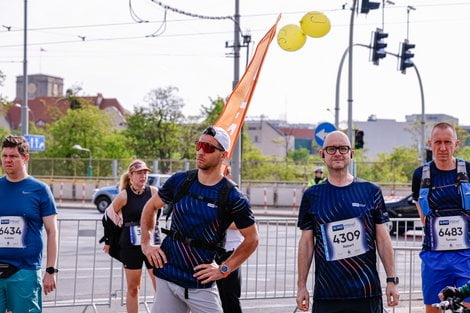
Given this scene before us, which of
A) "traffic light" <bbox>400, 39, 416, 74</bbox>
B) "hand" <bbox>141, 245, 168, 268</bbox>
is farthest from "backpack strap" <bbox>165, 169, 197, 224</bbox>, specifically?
"traffic light" <bbox>400, 39, 416, 74</bbox>

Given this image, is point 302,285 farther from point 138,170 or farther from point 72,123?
point 72,123

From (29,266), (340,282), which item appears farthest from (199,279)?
(29,266)

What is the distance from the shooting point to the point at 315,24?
616 inches

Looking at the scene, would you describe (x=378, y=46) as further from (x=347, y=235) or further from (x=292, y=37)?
(x=347, y=235)

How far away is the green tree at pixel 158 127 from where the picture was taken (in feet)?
184

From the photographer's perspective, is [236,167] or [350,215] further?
[236,167]

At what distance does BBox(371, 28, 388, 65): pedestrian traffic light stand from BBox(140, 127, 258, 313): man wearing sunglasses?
18625 millimetres

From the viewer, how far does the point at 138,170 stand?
26.6 ft

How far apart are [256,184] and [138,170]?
32045mm

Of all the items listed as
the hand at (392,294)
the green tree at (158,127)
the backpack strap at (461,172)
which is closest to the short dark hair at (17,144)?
the hand at (392,294)

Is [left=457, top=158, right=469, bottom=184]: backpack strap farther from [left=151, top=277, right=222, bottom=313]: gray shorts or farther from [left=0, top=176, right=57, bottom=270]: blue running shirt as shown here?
[left=0, top=176, right=57, bottom=270]: blue running shirt

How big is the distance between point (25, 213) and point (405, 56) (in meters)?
20.7

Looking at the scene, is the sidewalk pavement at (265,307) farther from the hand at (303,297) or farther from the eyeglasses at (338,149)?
the eyeglasses at (338,149)

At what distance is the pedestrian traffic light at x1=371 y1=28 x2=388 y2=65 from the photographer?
23000 millimetres
